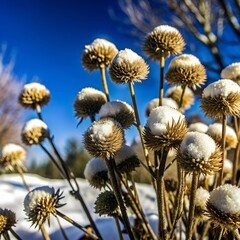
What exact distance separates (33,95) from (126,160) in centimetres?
42

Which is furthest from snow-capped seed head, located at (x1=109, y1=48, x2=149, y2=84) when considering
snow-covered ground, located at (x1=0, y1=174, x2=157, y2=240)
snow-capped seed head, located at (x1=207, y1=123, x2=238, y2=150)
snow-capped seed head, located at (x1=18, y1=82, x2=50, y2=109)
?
snow-covered ground, located at (x1=0, y1=174, x2=157, y2=240)

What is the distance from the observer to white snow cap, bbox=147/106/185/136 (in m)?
0.56

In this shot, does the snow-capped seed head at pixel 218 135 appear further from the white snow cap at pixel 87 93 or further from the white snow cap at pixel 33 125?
the white snow cap at pixel 33 125

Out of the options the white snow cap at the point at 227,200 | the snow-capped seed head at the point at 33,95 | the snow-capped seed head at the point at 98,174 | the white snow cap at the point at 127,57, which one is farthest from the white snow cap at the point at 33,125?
the white snow cap at the point at 227,200

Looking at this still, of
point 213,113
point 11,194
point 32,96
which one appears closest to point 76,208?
point 11,194

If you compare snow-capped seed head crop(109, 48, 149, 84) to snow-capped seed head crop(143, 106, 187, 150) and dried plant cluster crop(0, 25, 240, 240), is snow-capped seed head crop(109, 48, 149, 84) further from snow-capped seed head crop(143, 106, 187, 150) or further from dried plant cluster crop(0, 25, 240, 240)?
snow-capped seed head crop(143, 106, 187, 150)

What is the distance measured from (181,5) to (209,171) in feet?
14.6

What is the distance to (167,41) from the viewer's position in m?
0.81

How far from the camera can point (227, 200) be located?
1.76 ft

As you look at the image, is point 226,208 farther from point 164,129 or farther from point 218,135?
point 218,135

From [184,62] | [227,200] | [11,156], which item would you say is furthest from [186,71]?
[11,156]

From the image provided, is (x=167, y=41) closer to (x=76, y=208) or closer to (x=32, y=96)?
(x=32, y=96)

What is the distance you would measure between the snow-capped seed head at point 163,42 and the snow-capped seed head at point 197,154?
324 mm

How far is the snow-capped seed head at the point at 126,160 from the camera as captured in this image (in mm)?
765
